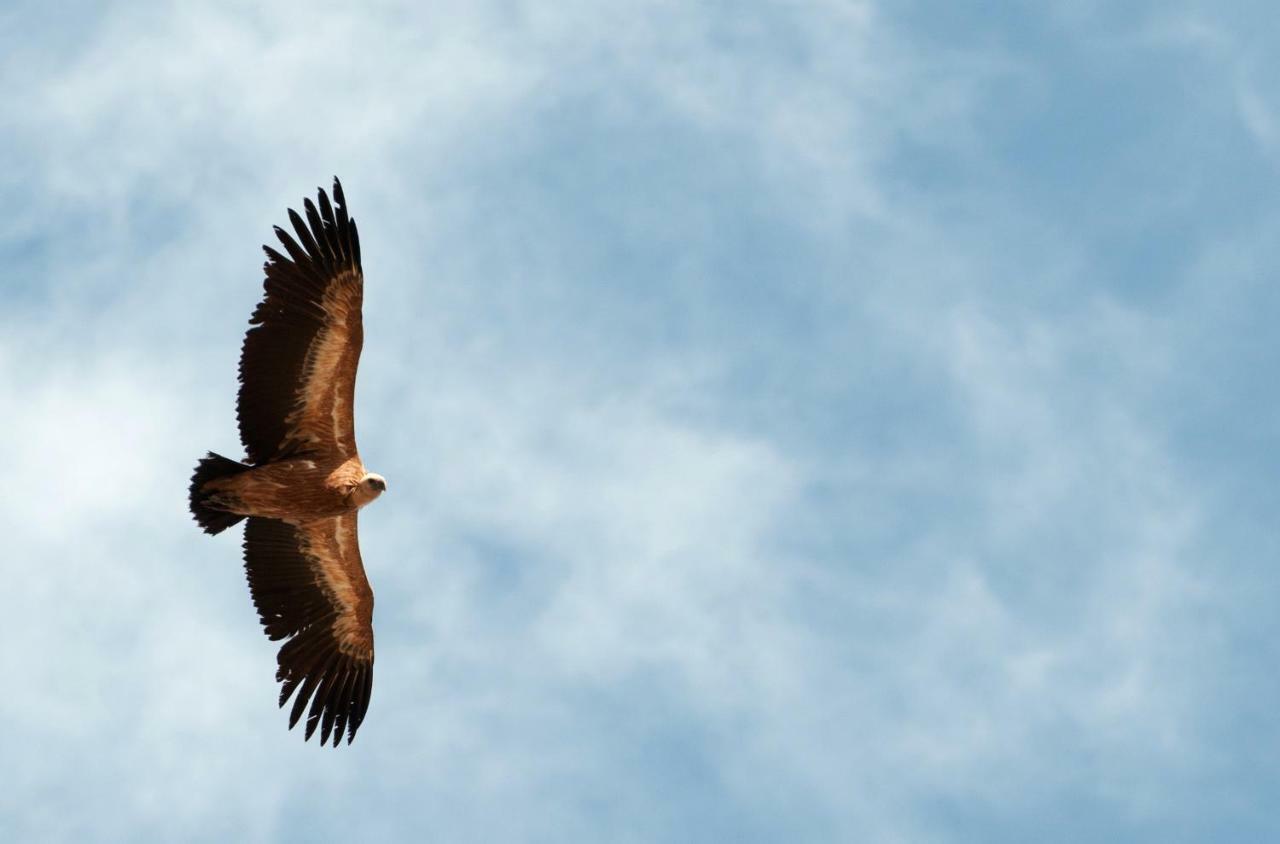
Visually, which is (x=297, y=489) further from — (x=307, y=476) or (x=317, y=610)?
(x=317, y=610)

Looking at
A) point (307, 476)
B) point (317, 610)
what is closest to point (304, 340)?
point (307, 476)

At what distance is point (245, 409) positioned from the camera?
75.7 feet

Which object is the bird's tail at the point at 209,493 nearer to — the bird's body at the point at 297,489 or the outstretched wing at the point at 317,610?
the bird's body at the point at 297,489

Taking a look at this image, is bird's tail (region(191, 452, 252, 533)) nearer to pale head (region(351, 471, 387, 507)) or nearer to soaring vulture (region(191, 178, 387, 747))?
soaring vulture (region(191, 178, 387, 747))

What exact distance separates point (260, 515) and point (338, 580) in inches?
70.8

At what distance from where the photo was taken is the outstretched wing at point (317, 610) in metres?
24.4

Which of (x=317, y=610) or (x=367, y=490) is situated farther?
(x=317, y=610)

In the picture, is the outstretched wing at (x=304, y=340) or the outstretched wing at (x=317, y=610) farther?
the outstretched wing at (x=317, y=610)

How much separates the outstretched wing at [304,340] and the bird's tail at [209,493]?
1.12 feet

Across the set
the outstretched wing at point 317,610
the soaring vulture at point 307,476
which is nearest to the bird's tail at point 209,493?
the soaring vulture at point 307,476

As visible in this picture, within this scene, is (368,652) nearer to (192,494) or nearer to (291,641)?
(291,641)

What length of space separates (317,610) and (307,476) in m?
2.36

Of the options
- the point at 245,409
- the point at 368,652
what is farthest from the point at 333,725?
the point at 245,409

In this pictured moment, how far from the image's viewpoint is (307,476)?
76.8 ft
